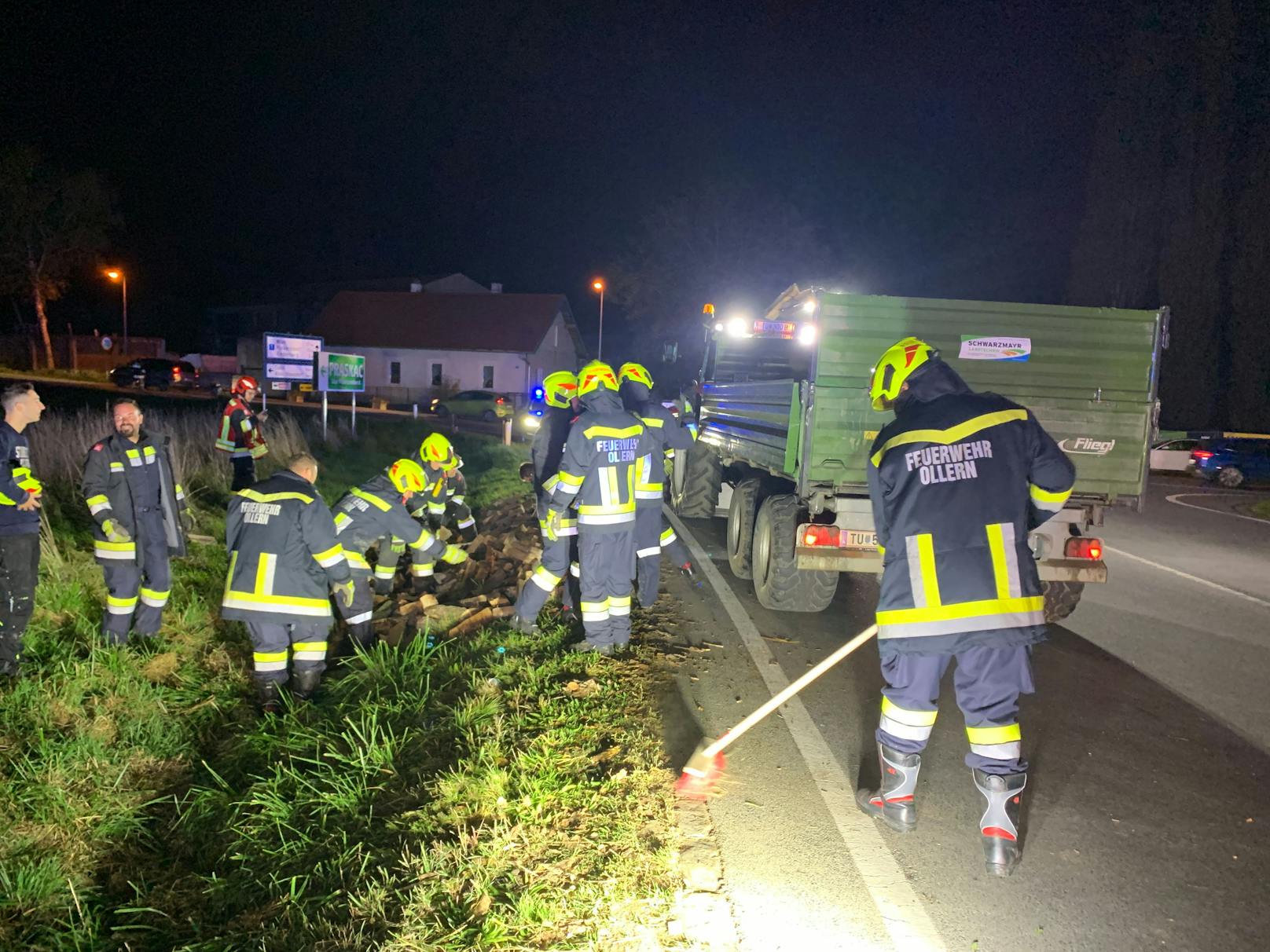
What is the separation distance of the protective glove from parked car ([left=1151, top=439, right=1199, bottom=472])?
855 inches

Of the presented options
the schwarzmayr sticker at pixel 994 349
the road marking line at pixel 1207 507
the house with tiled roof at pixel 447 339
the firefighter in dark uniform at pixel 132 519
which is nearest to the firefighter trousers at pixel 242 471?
the firefighter in dark uniform at pixel 132 519

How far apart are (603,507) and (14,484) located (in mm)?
3432

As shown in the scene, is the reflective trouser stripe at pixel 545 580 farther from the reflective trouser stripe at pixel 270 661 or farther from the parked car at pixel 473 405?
the parked car at pixel 473 405

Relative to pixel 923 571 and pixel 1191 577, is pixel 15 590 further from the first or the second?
pixel 1191 577

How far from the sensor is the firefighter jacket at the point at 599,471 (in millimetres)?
5047

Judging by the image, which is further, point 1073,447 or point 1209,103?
point 1209,103

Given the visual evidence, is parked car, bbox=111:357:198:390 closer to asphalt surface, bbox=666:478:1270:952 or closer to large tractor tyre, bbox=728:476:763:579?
large tractor tyre, bbox=728:476:763:579

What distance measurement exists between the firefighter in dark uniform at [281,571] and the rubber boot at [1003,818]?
3.65 metres

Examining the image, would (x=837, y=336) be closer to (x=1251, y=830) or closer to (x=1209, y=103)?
(x=1251, y=830)

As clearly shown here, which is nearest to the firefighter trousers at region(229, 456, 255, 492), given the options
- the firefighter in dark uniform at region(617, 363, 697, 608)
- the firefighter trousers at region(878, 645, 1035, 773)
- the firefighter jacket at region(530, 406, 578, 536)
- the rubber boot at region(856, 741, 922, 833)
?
the firefighter jacket at region(530, 406, 578, 536)

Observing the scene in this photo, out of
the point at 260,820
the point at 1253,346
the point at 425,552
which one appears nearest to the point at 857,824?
the point at 260,820

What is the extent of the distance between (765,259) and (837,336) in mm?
32737

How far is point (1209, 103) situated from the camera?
1112 inches

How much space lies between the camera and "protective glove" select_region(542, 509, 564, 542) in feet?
17.2
